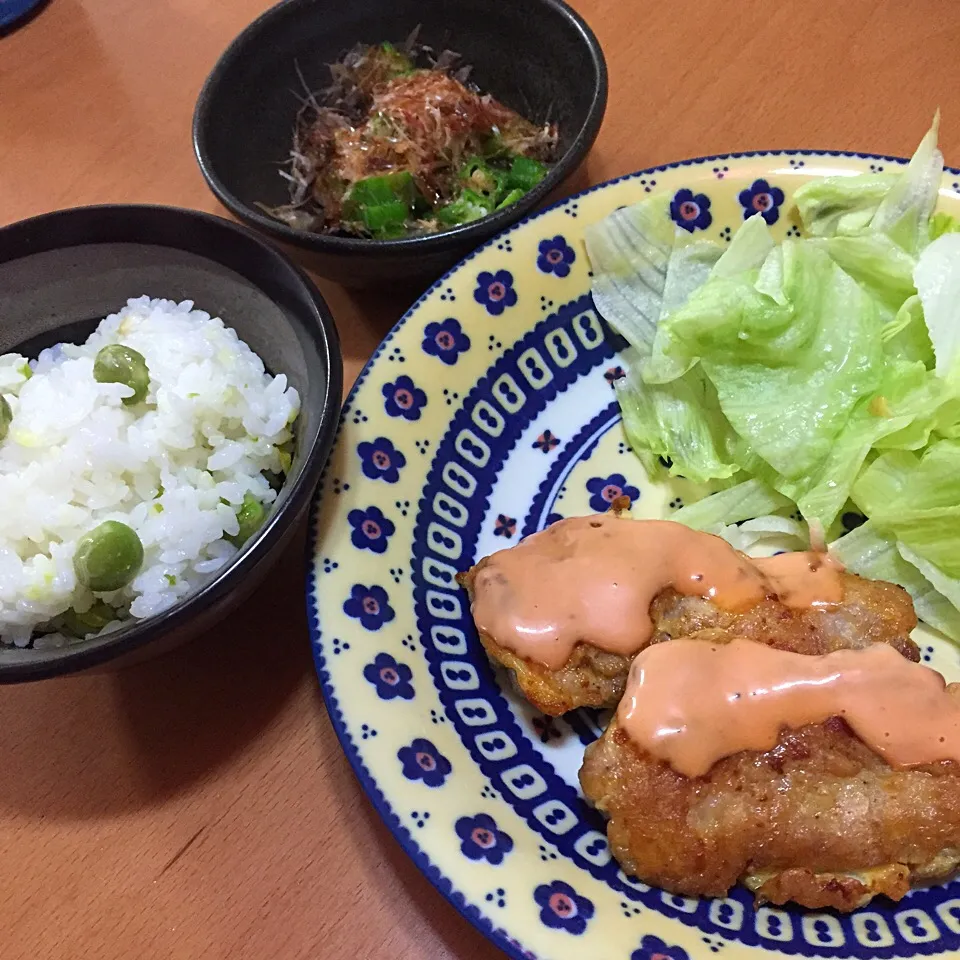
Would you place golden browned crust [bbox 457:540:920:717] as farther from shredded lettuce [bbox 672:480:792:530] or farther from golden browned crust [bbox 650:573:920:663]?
shredded lettuce [bbox 672:480:792:530]

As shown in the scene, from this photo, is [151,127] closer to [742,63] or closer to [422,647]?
[742,63]

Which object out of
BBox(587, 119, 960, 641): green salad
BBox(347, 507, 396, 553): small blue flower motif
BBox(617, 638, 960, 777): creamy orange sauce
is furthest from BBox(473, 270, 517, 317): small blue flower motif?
BBox(617, 638, 960, 777): creamy orange sauce

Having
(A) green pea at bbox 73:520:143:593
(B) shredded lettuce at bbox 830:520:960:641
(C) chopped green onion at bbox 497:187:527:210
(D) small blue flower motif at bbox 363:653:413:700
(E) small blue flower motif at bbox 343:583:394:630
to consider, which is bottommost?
(B) shredded lettuce at bbox 830:520:960:641

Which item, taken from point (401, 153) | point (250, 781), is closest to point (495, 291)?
point (401, 153)


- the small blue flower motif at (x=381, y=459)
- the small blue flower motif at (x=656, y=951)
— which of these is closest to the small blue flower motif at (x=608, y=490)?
the small blue flower motif at (x=381, y=459)

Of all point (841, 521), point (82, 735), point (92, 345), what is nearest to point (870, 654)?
point (841, 521)

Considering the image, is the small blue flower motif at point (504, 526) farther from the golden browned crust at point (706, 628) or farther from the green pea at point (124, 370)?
the green pea at point (124, 370)

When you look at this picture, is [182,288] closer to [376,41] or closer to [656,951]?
[376,41]
